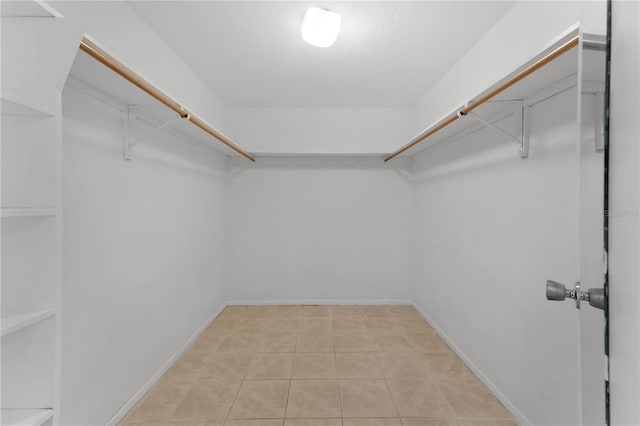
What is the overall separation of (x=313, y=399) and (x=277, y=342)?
0.89 m

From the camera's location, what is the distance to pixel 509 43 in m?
1.79

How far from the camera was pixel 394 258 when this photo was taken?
3805 millimetres

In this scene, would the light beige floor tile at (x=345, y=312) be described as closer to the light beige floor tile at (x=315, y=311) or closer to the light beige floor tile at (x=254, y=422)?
the light beige floor tile at (x=315, y=311)

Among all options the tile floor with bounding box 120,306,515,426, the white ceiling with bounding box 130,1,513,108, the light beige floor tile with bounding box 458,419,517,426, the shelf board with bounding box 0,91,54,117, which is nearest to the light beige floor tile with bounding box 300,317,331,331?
the tile floor with bounding box 120,306,515,426

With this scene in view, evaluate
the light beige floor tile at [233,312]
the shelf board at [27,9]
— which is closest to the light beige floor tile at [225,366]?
the light beige floor tile at [233,312]

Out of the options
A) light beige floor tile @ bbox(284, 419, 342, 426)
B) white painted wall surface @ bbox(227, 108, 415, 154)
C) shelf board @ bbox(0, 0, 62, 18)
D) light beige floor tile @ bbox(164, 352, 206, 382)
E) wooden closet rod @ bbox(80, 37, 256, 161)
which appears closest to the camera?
shelf board @ bbox(0, 0, 62, 18)

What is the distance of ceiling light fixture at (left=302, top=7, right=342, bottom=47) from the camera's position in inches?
69.3

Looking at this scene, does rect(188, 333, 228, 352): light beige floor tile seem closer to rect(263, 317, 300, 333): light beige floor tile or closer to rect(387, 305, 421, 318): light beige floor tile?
rect(263, 317, 300, 333): light beige floor tile

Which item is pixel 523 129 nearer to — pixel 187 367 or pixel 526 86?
pixel 526 86

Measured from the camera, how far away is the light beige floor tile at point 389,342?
8.48 feet

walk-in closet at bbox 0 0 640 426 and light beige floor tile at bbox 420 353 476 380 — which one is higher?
walk-in closet at bbox 0 0 640 426

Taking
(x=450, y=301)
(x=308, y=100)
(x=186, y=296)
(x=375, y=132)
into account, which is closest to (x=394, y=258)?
(x=450, y=301)

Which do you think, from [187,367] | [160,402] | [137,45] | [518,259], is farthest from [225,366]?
[137,45]

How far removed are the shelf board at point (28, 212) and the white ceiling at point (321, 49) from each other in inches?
60.8
